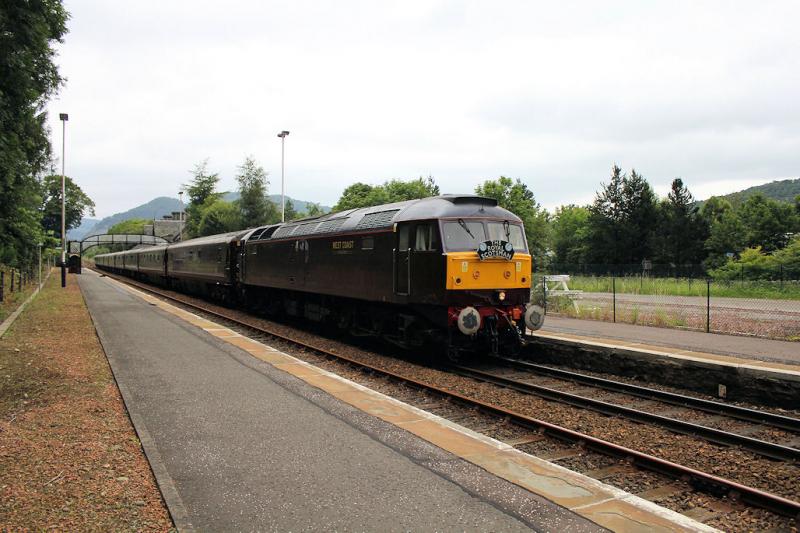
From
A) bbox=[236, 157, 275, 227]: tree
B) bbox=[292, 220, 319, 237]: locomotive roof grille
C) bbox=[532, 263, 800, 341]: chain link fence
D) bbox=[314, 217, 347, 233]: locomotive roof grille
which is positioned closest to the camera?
bbox=[314, 217, 347, 233]: locomotive roof grille

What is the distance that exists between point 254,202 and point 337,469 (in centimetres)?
5610

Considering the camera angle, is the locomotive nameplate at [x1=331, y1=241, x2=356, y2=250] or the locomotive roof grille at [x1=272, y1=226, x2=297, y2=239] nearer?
the locomotive nameplate at [x1=331, y1=241, x2=356, y2=250]

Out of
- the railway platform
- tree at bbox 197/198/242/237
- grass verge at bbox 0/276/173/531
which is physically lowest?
the railway platform

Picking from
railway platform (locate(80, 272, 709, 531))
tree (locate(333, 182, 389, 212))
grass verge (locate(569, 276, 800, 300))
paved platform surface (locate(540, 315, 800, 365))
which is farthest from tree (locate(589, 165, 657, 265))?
railway platform (locate(80, 272, 709, 531))

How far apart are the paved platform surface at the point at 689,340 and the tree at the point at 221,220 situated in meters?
49.4

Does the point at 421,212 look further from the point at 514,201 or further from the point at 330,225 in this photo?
the point at 514,201

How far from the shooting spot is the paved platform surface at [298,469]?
4.46 m

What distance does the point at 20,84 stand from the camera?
10.2 meters

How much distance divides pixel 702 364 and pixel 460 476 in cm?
644

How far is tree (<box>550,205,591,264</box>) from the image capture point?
95938 mm

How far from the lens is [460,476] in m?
5.34

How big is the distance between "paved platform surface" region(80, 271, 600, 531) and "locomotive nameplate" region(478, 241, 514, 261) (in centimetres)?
430

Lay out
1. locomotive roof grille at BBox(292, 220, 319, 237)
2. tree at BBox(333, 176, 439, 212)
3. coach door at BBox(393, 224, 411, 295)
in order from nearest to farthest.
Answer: coach door at BBox(393, 224, 411, 295) < locomotive roof grille at BBox(292, 220, 319, 237) < tree at BBox(333, 176, 439, 212)

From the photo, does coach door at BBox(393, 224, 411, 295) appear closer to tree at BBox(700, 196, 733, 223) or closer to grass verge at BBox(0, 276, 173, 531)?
grass verge at BBox(0, 276, 173, 531)
